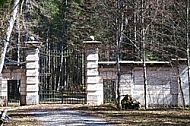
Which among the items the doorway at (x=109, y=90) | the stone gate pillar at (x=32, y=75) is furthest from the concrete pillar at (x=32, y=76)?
the doorway at (x=109, y=90)

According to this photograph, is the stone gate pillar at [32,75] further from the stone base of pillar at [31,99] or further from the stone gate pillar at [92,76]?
the stone gate pillar at [92,76]

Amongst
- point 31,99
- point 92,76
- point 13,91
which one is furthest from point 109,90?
point 13,91

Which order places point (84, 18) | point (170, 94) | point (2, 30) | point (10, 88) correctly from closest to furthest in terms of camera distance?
point (2, 30), point (170, 94), point (10, 88), point (84, 18)

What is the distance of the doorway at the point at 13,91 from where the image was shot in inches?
851

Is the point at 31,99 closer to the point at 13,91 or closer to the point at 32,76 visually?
the point at 32,76

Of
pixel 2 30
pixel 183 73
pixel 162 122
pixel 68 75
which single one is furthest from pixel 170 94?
pixel 2 30

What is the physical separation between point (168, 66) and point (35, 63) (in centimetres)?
621

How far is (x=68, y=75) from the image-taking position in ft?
73.7

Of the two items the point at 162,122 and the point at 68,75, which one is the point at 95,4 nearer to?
the point at 68,75

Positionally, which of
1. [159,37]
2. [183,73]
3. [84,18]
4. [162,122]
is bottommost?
[162,122]

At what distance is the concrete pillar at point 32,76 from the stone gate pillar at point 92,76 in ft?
7.92

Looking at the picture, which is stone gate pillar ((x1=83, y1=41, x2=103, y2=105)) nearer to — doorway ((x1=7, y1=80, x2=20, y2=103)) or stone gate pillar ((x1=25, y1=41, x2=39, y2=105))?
stone gate pillar ((x1=25, y1=41, x2=39, y2=105))

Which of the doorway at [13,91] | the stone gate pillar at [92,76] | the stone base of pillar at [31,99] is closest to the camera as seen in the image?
the stone gate pillar at [92,76]

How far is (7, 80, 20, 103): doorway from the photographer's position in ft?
70.9
